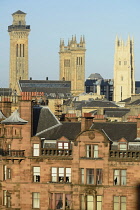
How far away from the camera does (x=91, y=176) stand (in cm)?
7438

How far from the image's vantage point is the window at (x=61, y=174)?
75.0 metres

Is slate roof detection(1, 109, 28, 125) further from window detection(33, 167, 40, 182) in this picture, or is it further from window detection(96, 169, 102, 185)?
window detection(96, 169, 102, 185)

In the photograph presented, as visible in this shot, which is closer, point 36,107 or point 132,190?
point 132,190

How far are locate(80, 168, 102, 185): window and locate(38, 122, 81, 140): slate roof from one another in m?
3.15

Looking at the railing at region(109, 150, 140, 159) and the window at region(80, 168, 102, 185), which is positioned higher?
the railing at region(109, 150, 140, 159)

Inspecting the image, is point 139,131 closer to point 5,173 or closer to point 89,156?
Answer: point 89,156

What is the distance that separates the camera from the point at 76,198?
244 ft

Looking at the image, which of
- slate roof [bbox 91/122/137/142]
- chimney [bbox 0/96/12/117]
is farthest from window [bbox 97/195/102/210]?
chimney [bbox 0/96/12/117]

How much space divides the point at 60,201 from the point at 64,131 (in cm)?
593

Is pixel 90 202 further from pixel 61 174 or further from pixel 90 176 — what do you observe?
pixel 61 174

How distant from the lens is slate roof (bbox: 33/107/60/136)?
78.2 m

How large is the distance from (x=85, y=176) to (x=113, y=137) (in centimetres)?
385

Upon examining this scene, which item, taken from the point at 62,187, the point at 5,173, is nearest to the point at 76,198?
the point at 62,187

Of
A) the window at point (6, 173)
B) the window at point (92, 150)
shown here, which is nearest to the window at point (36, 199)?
the window at point (6, 173)
